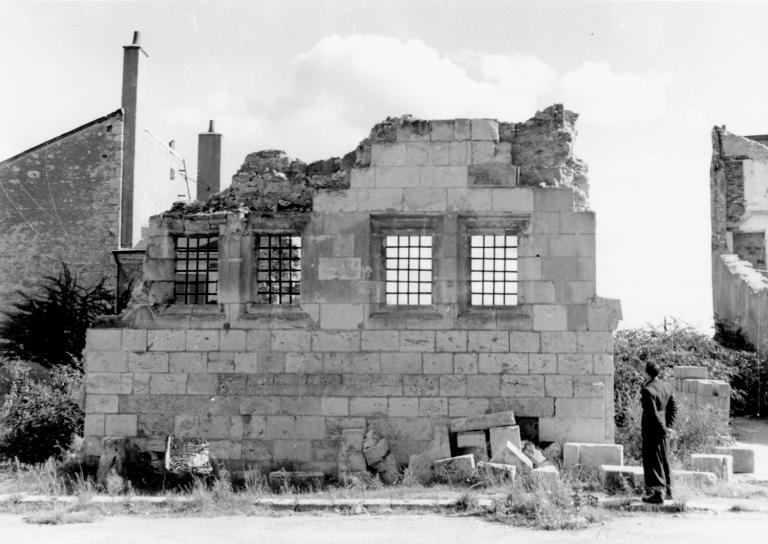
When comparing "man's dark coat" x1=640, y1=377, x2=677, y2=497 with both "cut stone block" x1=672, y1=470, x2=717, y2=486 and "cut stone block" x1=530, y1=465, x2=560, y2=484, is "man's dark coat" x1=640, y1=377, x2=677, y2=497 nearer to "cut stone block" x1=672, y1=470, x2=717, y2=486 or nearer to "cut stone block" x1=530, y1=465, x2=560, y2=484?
"cut stone block" x1=672, y1=470, x2=717, y2=486

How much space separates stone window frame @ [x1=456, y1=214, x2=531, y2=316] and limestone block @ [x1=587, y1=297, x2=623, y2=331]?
974 millimetres

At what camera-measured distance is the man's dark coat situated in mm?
8805

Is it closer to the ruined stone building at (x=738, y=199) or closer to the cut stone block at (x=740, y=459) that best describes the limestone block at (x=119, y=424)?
the cut stone block at (x=740, y=459)

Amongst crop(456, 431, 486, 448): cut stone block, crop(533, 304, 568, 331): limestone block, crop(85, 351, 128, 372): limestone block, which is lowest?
crop(456, 431, 486, 448): cut stone block

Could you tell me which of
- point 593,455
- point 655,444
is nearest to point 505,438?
point 593,455

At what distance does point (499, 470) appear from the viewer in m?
9.74

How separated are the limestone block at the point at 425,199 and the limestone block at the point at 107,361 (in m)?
4.62

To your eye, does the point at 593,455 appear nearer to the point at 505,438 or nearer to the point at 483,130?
the point at 505,438

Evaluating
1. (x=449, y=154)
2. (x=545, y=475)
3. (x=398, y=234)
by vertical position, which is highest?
(x=449, y=154)

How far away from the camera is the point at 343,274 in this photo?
11039 mm

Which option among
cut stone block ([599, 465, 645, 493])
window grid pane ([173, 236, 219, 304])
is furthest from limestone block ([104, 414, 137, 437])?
cut stone block ([599, 465, 645, 493])

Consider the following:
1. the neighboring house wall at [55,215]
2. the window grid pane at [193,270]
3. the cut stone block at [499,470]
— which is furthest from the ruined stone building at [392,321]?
the neighboring house wall at [55,215]

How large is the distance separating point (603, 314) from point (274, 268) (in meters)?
4.83

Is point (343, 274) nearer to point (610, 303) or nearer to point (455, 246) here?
point (455, 246)
